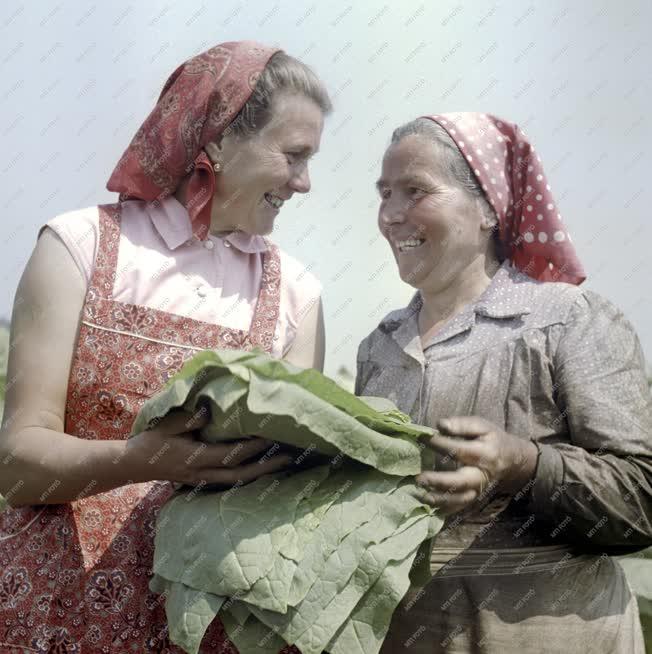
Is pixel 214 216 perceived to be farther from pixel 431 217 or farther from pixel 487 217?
pixel 487 217

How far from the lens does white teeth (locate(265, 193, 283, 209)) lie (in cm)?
286

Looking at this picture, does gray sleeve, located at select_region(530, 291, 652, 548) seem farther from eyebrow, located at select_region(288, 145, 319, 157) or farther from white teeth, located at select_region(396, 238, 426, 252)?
eyebrow, located at select_region(288, 145, 319, 157)

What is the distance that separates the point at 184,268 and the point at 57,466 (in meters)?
0.74

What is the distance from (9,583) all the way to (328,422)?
1.08 meters

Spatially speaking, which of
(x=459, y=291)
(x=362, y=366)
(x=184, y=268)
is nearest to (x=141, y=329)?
(x=184, y=268)

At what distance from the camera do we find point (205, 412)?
84.6 inches

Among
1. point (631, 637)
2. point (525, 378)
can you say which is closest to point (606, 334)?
point (525, 378)

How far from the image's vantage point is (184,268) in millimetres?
2752

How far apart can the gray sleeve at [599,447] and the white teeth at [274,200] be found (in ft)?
3.27

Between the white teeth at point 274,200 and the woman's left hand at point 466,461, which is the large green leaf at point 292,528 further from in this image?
the white teeth at point 274,200

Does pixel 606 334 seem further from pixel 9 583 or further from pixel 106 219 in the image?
pixel 9 583

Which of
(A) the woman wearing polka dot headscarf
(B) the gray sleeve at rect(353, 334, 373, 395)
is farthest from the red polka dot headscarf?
(B) the gray sleeve at rect(353, 334, 373, 395)

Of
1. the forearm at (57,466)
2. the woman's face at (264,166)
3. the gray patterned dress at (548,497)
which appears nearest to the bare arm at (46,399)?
the forearm at (57,466)

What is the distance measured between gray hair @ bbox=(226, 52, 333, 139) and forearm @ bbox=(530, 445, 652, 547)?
4.34 feet
